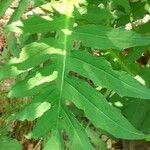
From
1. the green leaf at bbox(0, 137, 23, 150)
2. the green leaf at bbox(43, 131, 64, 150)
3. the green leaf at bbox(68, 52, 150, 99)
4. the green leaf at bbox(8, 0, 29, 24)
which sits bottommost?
the green leaf at bbox(0, 137, 23, 150)

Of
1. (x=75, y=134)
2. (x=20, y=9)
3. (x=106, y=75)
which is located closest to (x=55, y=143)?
(x=75, y=134)

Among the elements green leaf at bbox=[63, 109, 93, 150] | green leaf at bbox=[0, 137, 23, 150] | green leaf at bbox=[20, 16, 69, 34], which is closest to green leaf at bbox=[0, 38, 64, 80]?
green leaf at bbox=[20, 16, 69, 34]

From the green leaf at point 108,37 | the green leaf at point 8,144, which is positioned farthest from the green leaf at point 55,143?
the green leaf at point 8,144

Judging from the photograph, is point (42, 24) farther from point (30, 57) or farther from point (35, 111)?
point (35, 111)

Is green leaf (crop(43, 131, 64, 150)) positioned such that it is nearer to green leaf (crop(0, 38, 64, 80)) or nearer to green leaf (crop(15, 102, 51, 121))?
green leaf (crop(15, 102, 51, 121))

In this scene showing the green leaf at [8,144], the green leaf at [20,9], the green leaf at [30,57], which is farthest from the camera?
the green leaf at [8,144]

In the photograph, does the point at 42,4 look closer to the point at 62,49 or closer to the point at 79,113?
the point at 62,49

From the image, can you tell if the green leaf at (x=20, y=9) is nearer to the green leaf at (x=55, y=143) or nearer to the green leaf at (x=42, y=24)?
the green leaf at (x=42, y=24)

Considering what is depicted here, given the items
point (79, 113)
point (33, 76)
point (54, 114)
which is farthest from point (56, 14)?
point (79, 113)
